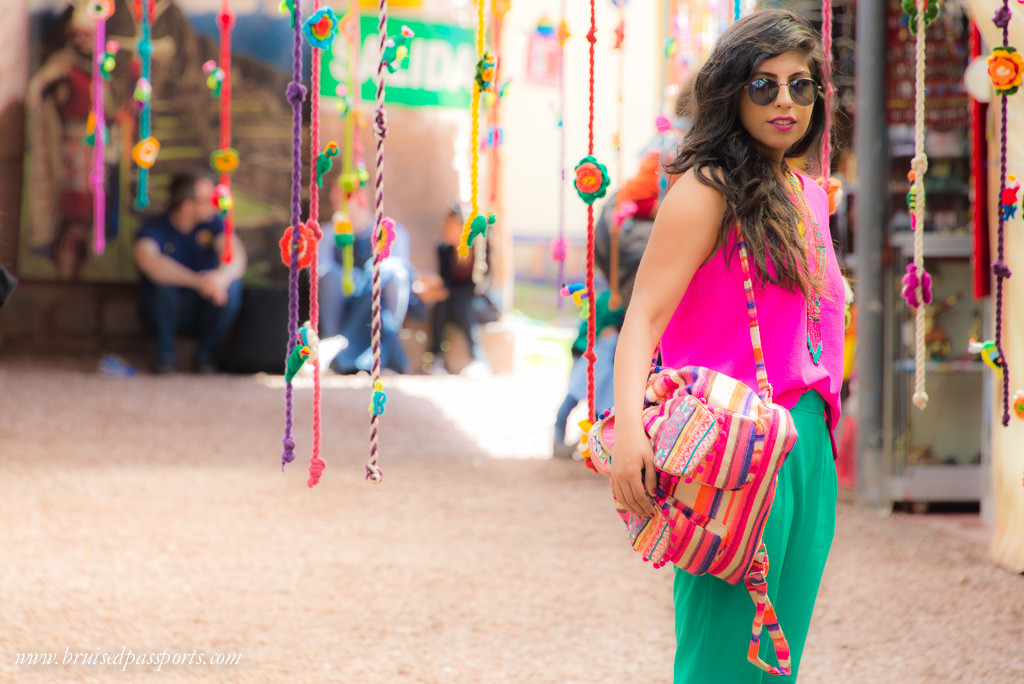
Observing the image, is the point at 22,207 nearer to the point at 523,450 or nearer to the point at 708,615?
the point at 523,450

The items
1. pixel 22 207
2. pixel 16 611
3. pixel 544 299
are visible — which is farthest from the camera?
pixel 544 299

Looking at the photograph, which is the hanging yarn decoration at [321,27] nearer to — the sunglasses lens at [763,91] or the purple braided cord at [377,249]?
the purple braided cord at [377,249]

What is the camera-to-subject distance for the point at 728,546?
145 cm

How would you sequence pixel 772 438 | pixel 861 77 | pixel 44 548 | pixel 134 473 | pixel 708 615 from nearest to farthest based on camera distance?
1. pixel 772 438
2. pixel 708 615
3. pixel 44 548
4. pixel 861 77
5. pixel 134 473

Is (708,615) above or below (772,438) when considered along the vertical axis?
below

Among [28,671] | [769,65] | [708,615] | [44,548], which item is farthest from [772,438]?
[44,548]

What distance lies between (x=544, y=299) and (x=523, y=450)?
976 centimetres

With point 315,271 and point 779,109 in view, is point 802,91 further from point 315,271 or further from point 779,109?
point 315,271

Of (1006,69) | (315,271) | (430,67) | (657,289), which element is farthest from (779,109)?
(430,67)

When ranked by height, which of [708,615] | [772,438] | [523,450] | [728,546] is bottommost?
[523,450]

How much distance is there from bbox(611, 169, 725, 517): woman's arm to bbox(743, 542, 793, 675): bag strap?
0.17 metres

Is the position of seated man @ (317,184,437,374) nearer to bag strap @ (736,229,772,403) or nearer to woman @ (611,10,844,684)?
woman @ (611,10,844,684)

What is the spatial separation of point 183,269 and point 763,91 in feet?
26.1

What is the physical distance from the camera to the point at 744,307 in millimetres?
1563
